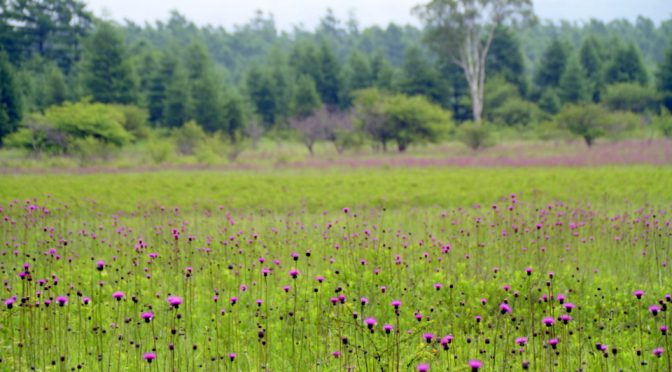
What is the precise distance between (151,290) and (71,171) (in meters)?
17.6

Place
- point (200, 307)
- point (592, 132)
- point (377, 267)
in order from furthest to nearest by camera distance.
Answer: point (592, 132)
point (377, 267)
point (200, 307)

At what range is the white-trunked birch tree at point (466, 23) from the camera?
133ft

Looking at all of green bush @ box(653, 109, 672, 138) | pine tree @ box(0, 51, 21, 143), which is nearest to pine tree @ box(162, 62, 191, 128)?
pine tree @ box(0, 51, 21, 143)

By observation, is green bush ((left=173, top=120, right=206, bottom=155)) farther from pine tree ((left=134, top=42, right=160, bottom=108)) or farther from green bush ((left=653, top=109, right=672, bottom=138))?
green bush ((left=653, top=109, right=672, bottom=138))

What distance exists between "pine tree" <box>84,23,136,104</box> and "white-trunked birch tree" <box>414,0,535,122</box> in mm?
22223

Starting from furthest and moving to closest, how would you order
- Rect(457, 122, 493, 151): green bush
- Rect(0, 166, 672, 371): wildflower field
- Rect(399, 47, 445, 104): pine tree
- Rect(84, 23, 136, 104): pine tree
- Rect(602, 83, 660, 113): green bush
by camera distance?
Rect(399, 47, 445, 104): pine tree
Rect(602, 83, 660, 113): green bush
Rect(84, 23, 136, 104): pine tree
Rect(457, 122, 493, 151): green bush
Rect(0, 166, 672, 371): wildflower field

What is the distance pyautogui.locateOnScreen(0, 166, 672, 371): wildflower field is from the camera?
168 inches

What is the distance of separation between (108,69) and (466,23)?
1046 inches

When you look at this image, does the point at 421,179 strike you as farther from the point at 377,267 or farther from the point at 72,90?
the point at 72,90

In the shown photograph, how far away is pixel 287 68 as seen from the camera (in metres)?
57.2

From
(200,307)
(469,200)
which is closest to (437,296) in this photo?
(200,307)

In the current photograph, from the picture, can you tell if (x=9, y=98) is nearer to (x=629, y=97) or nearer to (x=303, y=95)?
(x=303, y=95)

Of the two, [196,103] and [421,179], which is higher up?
[196,103]

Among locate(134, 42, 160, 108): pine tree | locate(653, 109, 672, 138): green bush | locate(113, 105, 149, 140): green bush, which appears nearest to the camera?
locate(653, 109, 672, 138): green bush
